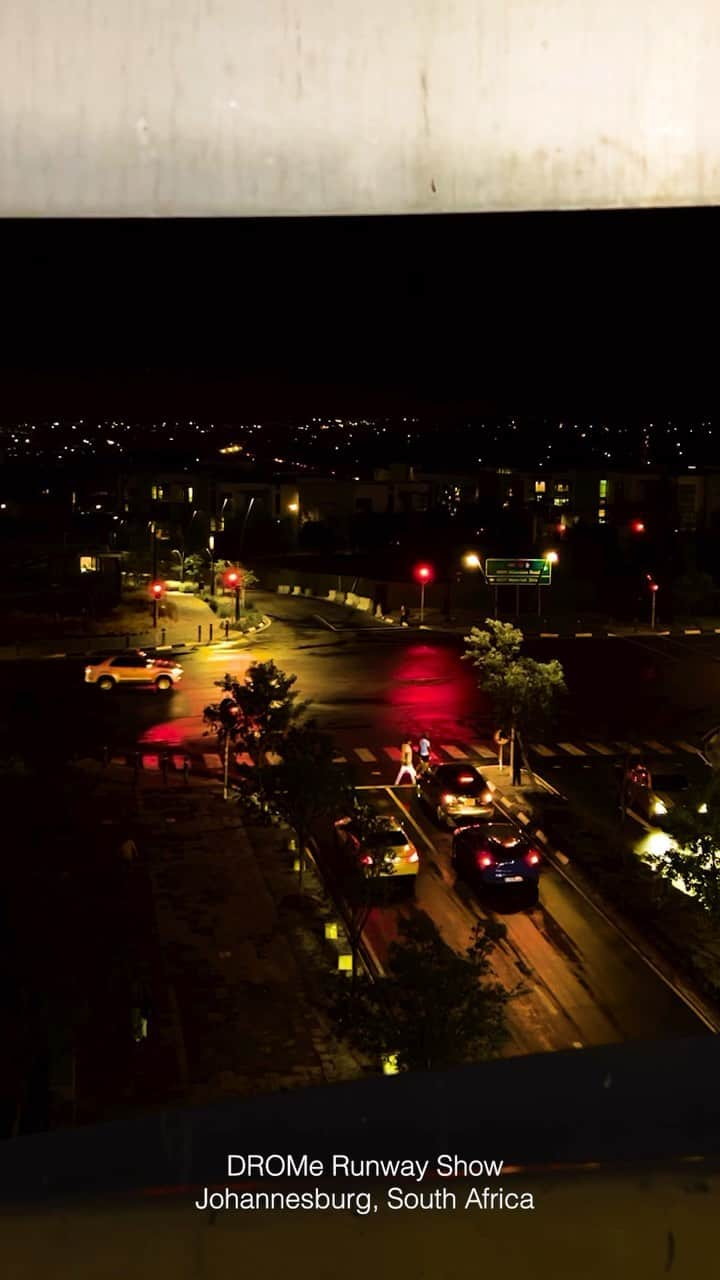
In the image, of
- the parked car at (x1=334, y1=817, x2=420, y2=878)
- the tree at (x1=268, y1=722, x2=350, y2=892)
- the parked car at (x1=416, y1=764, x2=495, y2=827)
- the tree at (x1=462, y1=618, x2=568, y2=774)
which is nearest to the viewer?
the parked car at (x1=334, y1=817, x2=420, y2=878)

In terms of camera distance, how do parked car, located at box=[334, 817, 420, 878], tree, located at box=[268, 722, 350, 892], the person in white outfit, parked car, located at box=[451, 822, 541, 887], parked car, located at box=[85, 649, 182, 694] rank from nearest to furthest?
1. parked car, located at box=[334, 817, 420, 878]
2. parked car, located at box=[451, 822, 541, 887]
3. tree, located at box=[268, 722, 350, 892]
4. the person in white outfit
5. parked car, located at box=[85, 649, 182, 694]

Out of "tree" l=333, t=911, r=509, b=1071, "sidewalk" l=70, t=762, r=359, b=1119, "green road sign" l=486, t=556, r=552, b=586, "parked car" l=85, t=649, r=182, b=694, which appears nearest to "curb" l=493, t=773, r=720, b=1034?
"tree" l=333, t=911, r=509, b=1071

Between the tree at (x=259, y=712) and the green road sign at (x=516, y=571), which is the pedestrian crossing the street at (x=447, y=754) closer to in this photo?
the tree at (x=259, y=712)

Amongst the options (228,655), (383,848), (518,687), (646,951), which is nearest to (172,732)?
(518,687)

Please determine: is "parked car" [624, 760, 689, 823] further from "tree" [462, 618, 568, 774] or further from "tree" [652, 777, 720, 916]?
"tree" [652, 777, 720, 916]

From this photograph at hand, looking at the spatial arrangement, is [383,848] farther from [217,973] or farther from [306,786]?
[217,973]

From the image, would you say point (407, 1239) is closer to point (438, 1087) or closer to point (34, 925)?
point (438, 1087)

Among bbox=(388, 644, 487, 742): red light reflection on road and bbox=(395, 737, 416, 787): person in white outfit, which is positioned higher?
bbox=(395, 737, 416, 787): person in white outfit
